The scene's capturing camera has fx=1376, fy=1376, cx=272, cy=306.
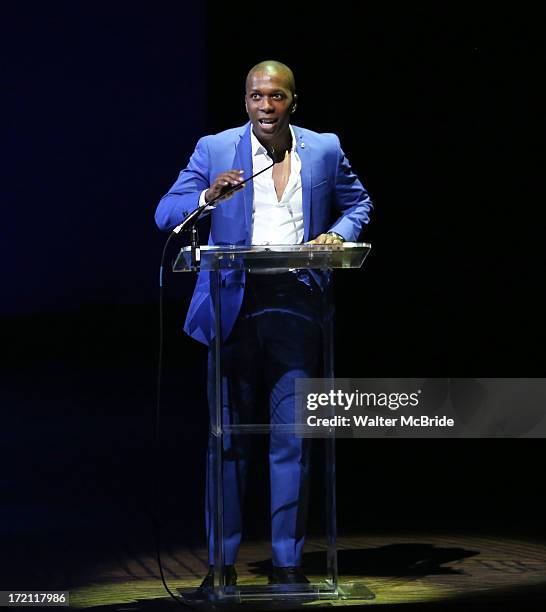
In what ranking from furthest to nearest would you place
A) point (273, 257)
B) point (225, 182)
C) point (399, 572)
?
point (399, 572) < point (273, 257) < point (225, 182)

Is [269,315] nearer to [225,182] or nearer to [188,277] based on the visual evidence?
[225,182]

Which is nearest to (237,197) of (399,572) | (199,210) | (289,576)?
(199,210)

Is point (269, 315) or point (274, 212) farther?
point (274, 212)

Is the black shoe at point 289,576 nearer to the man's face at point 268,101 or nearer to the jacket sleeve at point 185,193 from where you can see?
the jacket sleeve at point 185,193

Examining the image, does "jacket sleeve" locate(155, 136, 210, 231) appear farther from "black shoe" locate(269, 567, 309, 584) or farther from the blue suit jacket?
"black shoe" locate(269, 567, 309, 584)

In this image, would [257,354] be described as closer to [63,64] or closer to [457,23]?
[457,23]

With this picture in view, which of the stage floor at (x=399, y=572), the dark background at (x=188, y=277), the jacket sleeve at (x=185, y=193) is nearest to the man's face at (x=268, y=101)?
the jacket sleeve at (x=185, y=193)

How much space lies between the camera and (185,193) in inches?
153

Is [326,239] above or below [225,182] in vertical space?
below

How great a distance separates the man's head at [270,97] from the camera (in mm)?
3750

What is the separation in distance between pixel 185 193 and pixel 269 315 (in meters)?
0.43

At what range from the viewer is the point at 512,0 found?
6.94m

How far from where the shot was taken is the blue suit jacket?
386 centimetres

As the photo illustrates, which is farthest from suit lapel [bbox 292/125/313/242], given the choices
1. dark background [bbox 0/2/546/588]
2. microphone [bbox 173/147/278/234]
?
dark background [bbox 0/2/546/588]
